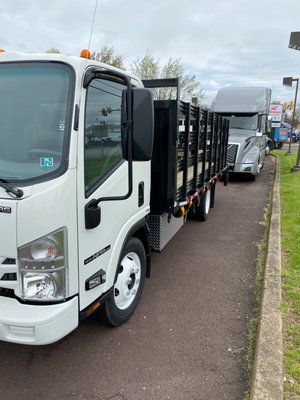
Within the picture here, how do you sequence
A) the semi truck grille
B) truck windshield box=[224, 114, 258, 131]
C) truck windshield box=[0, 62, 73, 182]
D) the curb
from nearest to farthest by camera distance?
truck windshield box=[0, 62, 73, 182]
the curb
the semi truck grille
truck windshield box=[224, 114, 258, 131]

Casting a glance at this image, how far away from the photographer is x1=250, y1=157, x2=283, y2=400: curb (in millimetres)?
2455

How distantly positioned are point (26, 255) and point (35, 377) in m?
1.20

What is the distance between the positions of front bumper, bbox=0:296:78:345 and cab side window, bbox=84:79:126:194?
0.82 metres

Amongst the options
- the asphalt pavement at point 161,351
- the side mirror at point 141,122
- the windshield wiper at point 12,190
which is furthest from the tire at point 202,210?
the windshield wiper at point 12,190

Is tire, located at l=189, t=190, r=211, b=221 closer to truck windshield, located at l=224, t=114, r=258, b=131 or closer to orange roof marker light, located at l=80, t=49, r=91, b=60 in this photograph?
orange roof marker light, located at l=80, t=49, r=91, b=60

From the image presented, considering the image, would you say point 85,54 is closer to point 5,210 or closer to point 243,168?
point 5,210

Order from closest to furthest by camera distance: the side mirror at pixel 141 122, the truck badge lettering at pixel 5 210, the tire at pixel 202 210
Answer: the truck badge lettering at pixel 5 210 → the side mirror at pixel 141 122 → the tire at pixel 202 210

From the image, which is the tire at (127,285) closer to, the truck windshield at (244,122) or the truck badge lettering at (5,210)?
the truck badge lettering at (5,210)

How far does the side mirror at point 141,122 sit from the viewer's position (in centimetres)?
235

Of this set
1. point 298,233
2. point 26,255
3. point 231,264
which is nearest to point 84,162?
point 26,255

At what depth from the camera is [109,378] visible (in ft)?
8.79

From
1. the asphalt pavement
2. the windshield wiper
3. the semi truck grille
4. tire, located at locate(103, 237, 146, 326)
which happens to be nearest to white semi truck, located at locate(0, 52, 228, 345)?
the windshield wiper

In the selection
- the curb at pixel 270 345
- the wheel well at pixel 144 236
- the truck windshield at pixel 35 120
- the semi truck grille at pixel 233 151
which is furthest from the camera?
the semi truck grille at pixel 233 151

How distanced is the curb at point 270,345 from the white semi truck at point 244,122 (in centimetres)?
796
